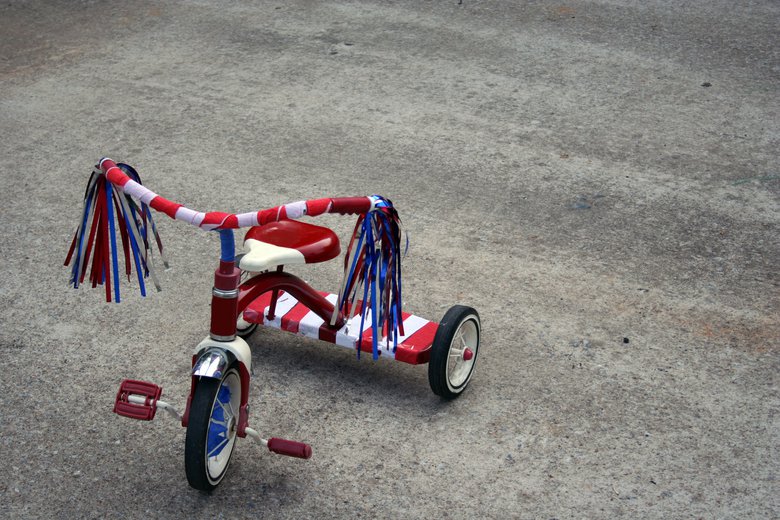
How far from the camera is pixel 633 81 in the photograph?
21.3 ft


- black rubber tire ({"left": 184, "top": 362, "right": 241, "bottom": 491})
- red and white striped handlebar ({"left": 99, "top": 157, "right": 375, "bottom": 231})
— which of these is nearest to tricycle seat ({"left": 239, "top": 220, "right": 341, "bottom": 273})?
red and white striped handlebar ({"left": 99, "top": 157, "right": 375, "bottom": 231})

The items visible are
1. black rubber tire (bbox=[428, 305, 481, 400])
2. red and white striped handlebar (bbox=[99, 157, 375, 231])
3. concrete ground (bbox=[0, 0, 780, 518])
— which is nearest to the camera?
red and white striped handlebar (bbox=[99, 157, 375, 231])

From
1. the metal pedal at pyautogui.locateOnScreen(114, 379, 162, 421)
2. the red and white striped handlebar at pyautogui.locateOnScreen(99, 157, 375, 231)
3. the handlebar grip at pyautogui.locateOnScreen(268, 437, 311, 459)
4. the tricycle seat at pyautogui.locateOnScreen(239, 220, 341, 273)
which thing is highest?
the red and white striped handlebar at pyautogui.locateOnScreen(99, 157, 375, 231)

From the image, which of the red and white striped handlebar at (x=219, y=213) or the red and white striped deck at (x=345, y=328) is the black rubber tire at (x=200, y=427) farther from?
the red and white striped deck at (x=345, y=328)

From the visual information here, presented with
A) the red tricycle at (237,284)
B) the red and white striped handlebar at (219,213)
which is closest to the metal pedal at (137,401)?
the red tricycle at (237,284)

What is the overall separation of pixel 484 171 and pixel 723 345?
188cm

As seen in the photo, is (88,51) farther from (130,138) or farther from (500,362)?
(500,362)

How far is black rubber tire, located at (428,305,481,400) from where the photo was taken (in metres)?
3.35

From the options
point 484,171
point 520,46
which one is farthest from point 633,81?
point 484,171

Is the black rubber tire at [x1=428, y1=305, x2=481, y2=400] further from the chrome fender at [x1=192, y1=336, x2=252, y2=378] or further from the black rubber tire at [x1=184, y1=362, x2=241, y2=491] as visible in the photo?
the black rubber tire at [x1=184, y1=362, x2=241, y2=491]

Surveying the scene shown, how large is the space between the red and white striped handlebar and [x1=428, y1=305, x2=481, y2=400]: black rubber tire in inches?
26.7

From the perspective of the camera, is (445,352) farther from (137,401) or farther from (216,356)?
(137,401)

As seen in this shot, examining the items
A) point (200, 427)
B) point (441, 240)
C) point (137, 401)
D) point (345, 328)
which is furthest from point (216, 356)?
point (441, 240)

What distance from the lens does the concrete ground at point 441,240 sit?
318 centimetres
